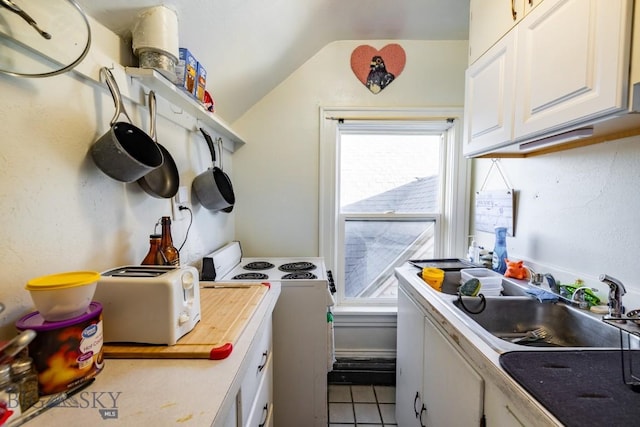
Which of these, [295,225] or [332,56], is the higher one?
[332,56]

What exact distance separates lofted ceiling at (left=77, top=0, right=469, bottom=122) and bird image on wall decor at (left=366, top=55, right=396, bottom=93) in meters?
0.16

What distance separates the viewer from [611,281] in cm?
98

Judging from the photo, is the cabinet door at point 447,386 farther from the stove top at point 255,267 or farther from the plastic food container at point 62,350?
the plastic food container at point 62,350

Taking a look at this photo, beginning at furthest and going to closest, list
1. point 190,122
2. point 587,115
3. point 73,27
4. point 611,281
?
1. point 190,122
2. point 611,281
3. point 587,115
4. point 73,27

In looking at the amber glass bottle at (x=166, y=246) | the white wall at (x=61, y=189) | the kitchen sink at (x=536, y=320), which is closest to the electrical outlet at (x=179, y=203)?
the white wall at (x=61, y=189)

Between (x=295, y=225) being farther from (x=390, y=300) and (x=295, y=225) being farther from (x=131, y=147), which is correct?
(x=131, y=147)

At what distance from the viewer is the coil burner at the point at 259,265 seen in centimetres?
184

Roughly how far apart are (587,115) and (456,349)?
854mm

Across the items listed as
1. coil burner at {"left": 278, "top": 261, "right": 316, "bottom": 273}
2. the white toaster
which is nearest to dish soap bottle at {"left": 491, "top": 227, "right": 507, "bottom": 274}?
coil burner at {"left": 278, "top": 261, "right": 316, "bottom": 273}

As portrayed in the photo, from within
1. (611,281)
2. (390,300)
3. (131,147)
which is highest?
(131,147)

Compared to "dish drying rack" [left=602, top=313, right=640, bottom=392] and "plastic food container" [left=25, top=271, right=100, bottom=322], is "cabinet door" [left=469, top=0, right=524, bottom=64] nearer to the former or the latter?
"dish drying rack" [left=602, top=313, right=640, bottom=392]

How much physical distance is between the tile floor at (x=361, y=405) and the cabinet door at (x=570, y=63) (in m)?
1.81

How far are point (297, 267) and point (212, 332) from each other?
3.45 ft

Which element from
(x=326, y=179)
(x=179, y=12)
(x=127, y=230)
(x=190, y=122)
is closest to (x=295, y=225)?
(x=326, y=179)
